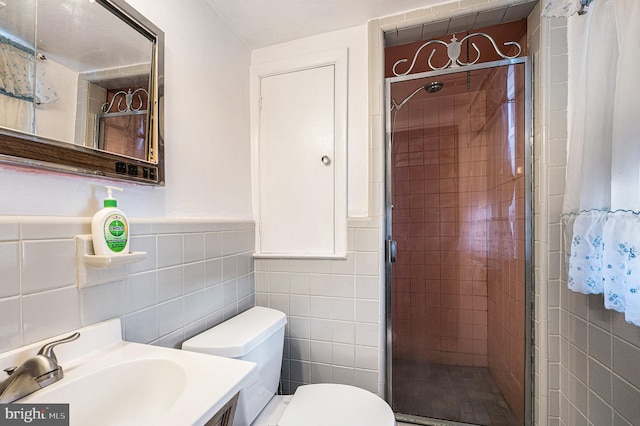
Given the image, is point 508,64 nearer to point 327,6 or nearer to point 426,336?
point 327,6

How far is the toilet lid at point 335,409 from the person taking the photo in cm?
100

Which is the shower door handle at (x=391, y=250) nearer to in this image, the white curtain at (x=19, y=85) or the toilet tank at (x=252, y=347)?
the toilet tank at (x=252, y=347)

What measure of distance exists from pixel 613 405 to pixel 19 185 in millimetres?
1803

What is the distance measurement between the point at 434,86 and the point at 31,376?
181 centimetres

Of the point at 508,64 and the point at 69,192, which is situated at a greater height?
the point at 508,64

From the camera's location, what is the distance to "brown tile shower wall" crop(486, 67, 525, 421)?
4.57 feet

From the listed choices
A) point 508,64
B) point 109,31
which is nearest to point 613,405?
point 508,64

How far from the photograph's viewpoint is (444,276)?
5.31 feet

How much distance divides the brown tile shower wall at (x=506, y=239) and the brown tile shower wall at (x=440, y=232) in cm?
4

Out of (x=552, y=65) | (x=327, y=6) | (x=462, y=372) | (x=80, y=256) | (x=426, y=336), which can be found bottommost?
(x=462, y=372)

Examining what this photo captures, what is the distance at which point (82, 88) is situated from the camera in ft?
2.68

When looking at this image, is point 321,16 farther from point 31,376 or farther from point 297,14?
point 31,376

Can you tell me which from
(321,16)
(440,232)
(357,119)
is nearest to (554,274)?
(440,232)

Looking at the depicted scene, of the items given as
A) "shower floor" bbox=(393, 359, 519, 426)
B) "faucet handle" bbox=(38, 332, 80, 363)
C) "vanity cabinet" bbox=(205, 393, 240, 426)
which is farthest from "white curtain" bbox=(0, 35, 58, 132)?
"shower floor" bbox=(393, 359, 519, 426)
